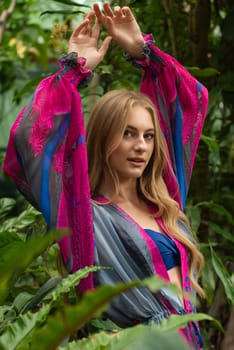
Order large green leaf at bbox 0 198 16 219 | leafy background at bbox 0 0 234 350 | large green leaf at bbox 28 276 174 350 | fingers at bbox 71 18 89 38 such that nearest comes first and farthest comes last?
large green leaf at bbox 28 276 174 350, fingers at bbox 71 18 89 38, leafy background at bbox 0 0 234 350, large green leaf at bbox 0 198 16 219

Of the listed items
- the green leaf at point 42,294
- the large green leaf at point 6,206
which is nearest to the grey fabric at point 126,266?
the green leaf at point 42,294

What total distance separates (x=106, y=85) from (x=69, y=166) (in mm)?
898

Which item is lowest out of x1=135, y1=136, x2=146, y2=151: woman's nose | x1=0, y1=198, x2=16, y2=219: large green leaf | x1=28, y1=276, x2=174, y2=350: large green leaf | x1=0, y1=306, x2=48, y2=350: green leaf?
x1=0, y1=198, x2=16, y2=219: large green leaf

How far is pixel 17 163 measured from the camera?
6.04 ft

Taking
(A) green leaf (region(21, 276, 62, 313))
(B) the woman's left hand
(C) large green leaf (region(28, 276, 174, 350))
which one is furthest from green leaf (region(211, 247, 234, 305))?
(C) large green leaf (region(28, 276, 174, 350))

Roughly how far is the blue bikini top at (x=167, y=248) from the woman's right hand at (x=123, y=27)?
0.48 meters

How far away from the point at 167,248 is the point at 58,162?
354mm

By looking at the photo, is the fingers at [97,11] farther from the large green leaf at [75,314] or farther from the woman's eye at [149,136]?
the large green leaf at [75,314]

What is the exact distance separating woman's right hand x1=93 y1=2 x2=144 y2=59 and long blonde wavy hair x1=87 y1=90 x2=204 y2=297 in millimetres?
118

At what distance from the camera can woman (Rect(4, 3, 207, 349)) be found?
1832mm

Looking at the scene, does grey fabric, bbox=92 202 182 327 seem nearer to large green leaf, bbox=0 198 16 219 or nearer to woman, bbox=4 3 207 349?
woman, bbox=4 3 207 349

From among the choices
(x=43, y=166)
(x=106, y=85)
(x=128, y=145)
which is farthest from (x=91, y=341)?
(x=106, y=85)

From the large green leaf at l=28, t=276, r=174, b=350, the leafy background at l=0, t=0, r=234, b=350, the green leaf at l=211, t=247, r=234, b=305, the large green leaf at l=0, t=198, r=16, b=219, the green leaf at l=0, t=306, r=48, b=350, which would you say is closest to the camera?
the large green leaf at l=28, t=276, r=174, b=350

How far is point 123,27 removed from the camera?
2.05m
